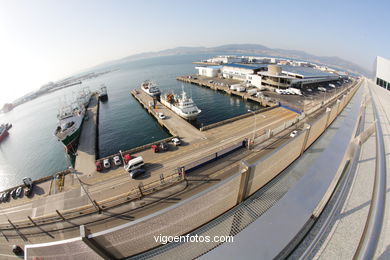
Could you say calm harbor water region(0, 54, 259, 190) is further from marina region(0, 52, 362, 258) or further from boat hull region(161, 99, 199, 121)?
marina region(0, 52, 362, 258)

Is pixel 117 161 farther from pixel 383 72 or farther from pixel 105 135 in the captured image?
pixel 383 72

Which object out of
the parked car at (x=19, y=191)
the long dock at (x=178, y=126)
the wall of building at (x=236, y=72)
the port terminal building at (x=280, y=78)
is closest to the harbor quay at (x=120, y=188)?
the long dock at (x=178, y=126)

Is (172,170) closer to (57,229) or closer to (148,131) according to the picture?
(57,229)

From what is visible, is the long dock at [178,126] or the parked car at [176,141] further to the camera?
the long dock at [178,126]

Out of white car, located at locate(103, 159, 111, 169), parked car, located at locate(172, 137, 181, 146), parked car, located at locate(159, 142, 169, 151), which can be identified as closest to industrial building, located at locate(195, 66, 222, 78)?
parked car, located at locate(172, 137, 181, 146)

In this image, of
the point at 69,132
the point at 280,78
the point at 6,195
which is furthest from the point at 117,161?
the point at 280,78

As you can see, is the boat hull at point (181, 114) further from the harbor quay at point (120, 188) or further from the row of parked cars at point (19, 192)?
the row of parked cars at point (19, 192)

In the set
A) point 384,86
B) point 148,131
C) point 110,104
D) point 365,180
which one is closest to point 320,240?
point 365,180
